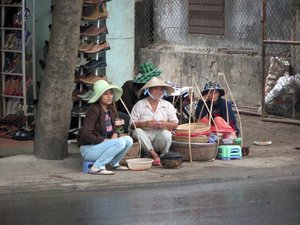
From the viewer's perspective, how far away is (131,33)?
1444 centimetres

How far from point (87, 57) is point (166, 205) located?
4.10m

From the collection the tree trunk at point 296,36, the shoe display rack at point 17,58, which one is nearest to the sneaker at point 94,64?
the shoe display rack at point 17,58

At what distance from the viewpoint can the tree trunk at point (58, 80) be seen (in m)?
10.3

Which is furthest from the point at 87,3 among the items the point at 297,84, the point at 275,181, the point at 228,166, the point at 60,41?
the point at 297,84

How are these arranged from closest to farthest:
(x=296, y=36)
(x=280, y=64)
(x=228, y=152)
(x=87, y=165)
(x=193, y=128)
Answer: (x=87, y=165), (x=193, y=128), (x=228, y=152), (x=296, y=36), (x=280, y=64)

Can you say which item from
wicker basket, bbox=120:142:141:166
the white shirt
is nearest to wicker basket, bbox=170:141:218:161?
the white shirt

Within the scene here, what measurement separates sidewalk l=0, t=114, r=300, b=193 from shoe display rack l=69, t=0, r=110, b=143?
628 mm

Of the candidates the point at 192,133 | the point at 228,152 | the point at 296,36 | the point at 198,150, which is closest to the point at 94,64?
the point at 192,133

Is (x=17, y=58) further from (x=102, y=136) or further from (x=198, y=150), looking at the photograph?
(x=198, y=150)

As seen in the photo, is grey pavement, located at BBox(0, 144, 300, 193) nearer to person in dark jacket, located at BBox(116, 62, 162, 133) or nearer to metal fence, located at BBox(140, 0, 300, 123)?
person in dark jacket, located at BBox(116, 62, 162, 133)

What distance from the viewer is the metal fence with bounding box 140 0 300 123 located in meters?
14.6

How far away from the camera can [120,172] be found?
10.1 m

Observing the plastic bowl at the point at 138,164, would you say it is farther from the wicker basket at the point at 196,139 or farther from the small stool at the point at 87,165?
the wicker basket at the point at 196,139

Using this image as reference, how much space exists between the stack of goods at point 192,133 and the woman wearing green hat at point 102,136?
3.08ft
